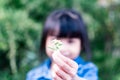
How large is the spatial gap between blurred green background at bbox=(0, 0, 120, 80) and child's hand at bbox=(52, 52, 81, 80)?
0.85 metres

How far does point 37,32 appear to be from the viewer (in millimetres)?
1704

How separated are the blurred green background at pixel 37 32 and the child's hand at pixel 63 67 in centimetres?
85

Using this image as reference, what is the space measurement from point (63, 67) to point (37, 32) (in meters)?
1.09

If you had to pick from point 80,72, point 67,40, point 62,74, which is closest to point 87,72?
point 80,72

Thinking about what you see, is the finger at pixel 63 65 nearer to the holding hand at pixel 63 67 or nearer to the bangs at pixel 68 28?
the holding hand at pixel 63 67

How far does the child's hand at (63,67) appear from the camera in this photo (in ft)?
2.02

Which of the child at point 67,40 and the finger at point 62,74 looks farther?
the child at point 67,40

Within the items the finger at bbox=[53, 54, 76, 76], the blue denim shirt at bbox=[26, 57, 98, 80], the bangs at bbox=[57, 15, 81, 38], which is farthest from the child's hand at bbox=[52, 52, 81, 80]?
the bangs at bbox=[57, 15, 81, 38]

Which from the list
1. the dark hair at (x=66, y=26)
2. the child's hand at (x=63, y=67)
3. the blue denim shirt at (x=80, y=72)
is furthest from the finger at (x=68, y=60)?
the dark hair at (x=66, y=26)

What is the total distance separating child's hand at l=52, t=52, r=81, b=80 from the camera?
0.62 metres

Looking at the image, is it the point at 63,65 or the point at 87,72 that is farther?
the point at 87,72

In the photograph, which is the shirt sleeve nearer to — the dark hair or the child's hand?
the dark hair

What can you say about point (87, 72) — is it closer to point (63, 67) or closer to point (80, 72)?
point (80, 72)

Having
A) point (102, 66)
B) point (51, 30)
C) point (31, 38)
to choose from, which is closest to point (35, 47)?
point (31, 38)
